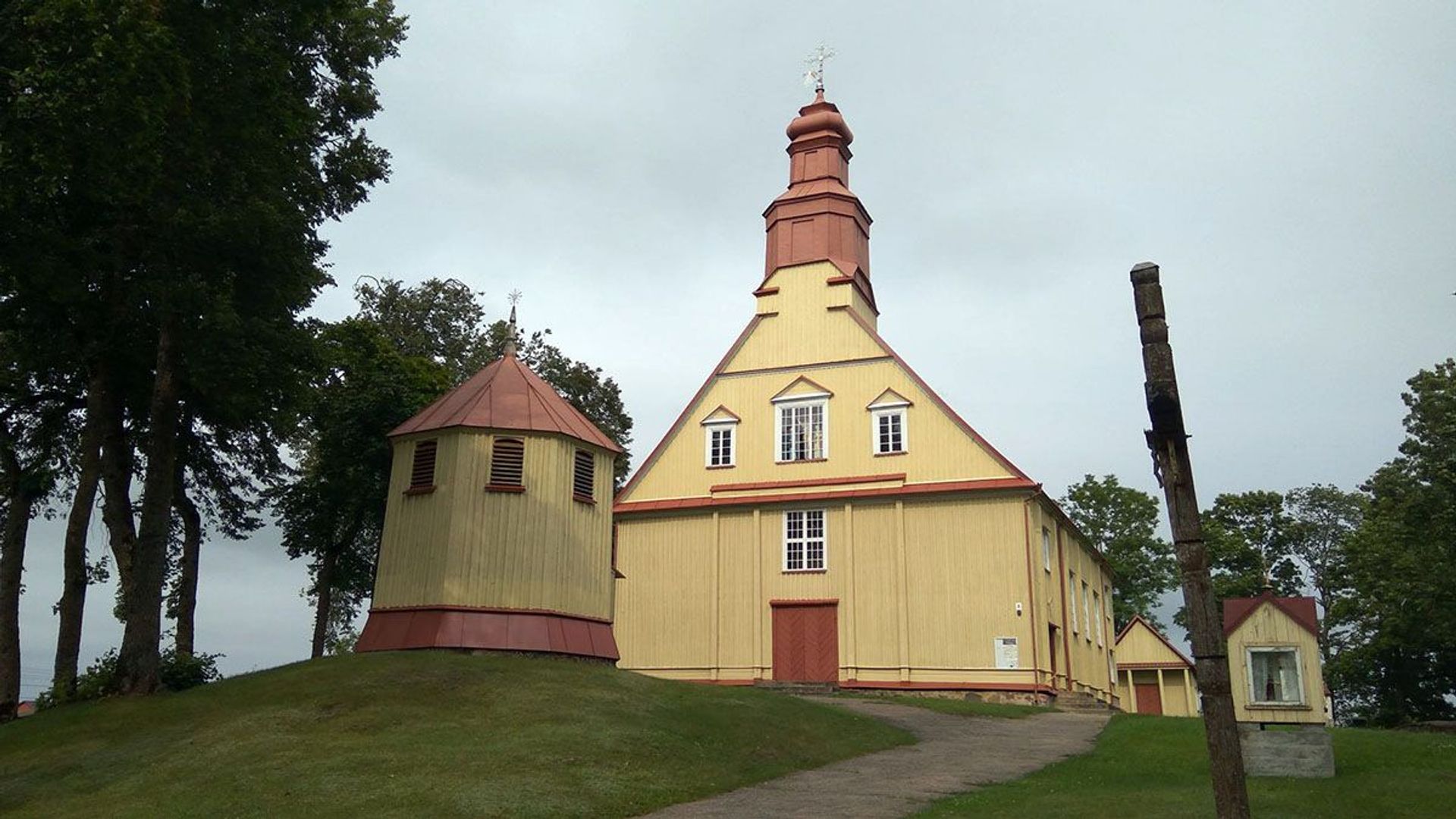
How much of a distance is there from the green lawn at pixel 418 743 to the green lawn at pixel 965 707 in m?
4.20

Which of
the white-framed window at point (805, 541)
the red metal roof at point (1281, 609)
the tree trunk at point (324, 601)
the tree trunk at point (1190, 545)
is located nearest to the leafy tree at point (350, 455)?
the tree trunk at point (324, 601)

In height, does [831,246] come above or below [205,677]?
above

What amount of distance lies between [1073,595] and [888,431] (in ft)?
29.0

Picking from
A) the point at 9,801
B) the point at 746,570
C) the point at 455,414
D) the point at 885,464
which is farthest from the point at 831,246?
the point at 9,801

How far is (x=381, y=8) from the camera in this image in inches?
979

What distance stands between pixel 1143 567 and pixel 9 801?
181 feet

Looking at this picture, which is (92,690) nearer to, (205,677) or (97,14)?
(205,677)

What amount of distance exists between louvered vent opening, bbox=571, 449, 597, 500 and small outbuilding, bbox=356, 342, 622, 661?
27 mm

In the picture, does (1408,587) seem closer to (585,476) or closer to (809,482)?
(809,482)

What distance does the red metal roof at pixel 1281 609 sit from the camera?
51.3ft

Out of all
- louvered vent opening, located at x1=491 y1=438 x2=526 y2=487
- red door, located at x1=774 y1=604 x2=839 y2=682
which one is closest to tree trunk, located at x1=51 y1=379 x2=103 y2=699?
louvered vent opening, located at x1=491 y1=438 x2=526 y2=487

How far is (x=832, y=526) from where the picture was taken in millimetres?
31766

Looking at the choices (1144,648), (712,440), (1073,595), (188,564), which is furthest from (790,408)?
(1144,648)

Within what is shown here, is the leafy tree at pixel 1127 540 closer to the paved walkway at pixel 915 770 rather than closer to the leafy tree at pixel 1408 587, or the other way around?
the leafy tree at pixel 1408 587
